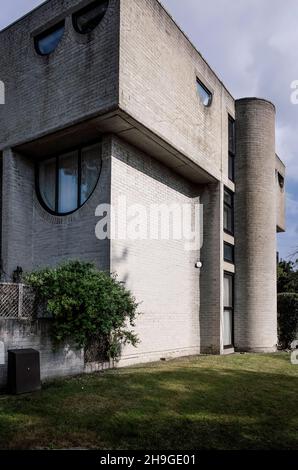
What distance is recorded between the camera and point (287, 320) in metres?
16.7

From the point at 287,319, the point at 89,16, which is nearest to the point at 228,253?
the point at 287,319

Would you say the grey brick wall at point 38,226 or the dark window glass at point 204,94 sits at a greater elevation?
the dark window glass at point 204,94

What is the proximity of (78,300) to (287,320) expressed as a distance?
11.0m

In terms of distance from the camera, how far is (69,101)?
10.3 meters

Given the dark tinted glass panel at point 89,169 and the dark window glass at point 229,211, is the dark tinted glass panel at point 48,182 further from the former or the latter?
the dark window glass at point 229,211

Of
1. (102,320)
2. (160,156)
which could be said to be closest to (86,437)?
(102,320)

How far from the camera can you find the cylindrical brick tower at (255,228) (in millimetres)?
14609

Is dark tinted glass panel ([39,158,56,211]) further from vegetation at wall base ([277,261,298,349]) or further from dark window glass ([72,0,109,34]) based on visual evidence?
vegetation at wall base ([277,261,298,349])

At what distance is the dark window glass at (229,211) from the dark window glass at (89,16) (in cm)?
713

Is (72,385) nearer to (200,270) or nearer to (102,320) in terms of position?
(102,320)

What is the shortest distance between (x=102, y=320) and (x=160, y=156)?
5.44 m

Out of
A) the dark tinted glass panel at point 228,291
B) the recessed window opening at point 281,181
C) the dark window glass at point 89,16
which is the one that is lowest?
the dark tinted glass panel at point 228,291

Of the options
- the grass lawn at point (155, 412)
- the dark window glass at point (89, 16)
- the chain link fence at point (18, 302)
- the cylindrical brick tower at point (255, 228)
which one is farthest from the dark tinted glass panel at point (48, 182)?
the cylindrical brick tower at point (255, 228)

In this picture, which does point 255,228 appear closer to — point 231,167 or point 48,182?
point 231,167
